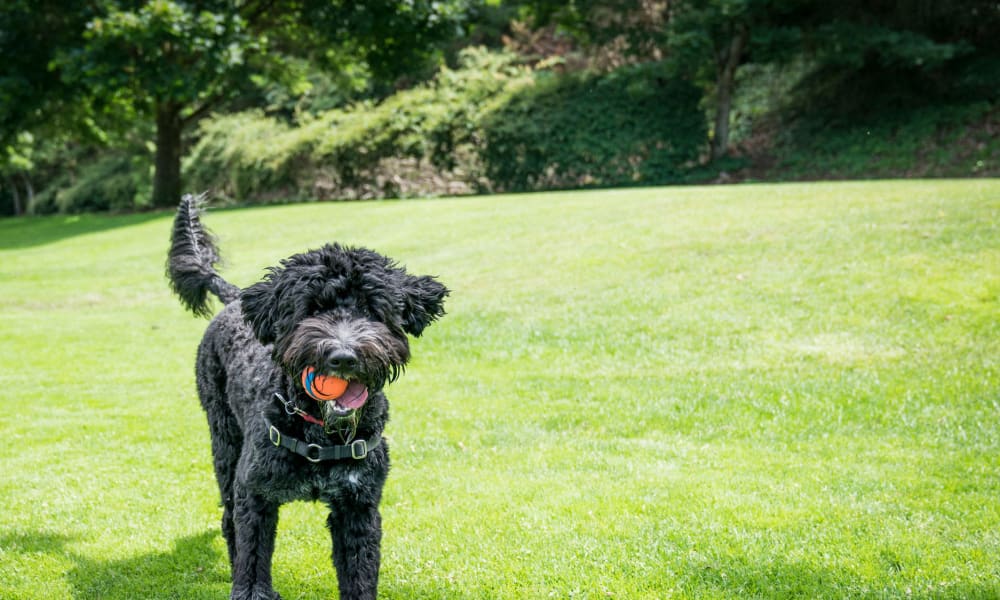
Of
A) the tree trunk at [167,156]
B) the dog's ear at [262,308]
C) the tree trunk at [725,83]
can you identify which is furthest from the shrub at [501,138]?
the dog's ear at [262,308]

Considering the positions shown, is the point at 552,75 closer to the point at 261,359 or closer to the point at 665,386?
the point at 665,386

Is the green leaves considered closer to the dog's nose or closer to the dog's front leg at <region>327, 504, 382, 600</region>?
the dog's front leg at <region>327, 504, 382, 600</region>

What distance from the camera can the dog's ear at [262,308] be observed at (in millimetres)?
3713

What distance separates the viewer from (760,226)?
1350 cm

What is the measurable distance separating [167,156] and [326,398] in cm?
2619

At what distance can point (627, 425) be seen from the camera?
7.13m

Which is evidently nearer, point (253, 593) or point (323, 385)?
point (323, 385)

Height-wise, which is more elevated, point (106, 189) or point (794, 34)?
point (794, 34)

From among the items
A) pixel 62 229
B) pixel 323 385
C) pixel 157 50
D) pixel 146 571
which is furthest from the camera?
pixel 62 229

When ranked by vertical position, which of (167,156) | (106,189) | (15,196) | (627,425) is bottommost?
(627,425)

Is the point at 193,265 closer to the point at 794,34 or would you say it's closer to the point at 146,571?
the point at 146,571

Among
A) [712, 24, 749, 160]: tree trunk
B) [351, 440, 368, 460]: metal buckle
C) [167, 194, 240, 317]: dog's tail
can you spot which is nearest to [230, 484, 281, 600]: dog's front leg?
[351, 440, 368, 460]: metal buckle

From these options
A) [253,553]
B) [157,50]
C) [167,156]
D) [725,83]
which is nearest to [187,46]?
[157,50]

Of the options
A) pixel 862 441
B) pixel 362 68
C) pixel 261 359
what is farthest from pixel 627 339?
pixel 362 68
